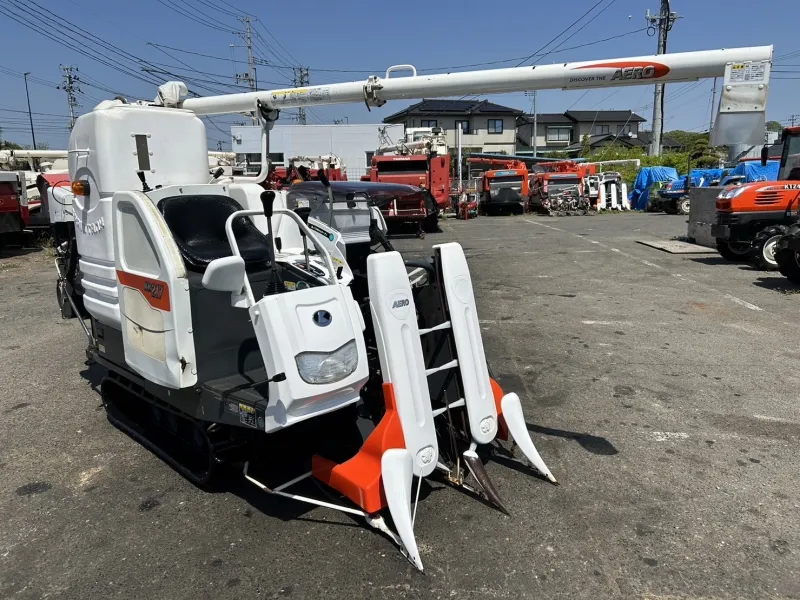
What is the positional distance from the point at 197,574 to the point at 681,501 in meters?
2.64

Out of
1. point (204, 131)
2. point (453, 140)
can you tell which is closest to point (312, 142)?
point (453, 140)

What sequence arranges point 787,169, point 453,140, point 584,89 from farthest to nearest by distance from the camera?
point 453,140
point 787,169
point 584,89

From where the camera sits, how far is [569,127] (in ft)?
244

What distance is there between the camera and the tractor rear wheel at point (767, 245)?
1087cm

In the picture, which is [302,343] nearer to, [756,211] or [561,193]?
[756,211]

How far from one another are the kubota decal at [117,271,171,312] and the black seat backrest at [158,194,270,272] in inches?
13.3

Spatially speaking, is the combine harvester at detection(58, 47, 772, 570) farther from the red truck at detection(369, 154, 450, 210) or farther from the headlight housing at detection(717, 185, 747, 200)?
the red truck at detection(369, 154, 450, 210)

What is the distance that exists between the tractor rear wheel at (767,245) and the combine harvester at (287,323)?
27.0ft

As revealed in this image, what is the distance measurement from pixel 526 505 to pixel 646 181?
28.5m

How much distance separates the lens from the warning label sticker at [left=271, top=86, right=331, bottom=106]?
528 cm

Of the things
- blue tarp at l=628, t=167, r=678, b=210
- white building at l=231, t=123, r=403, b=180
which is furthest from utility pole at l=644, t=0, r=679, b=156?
white building at l=231, t=123, r=403, b=180

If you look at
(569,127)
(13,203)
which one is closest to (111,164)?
(13,203)

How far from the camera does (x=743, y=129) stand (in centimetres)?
378

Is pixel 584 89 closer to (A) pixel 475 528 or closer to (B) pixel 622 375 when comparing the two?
(B) pixel 622 375
